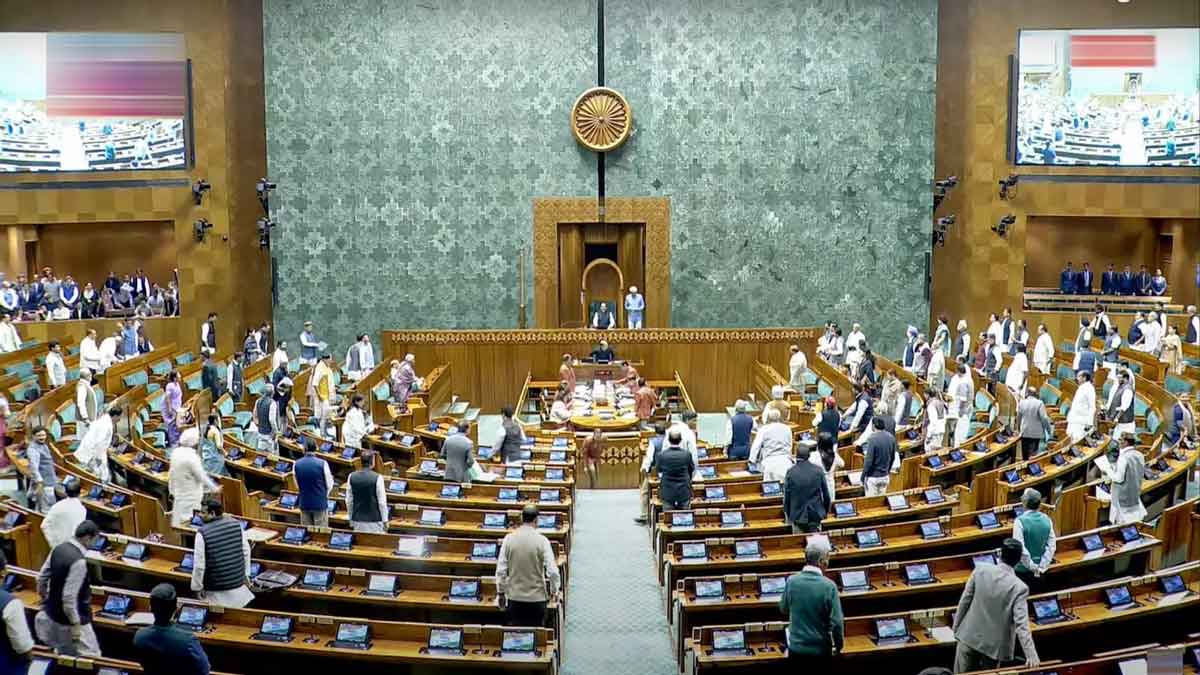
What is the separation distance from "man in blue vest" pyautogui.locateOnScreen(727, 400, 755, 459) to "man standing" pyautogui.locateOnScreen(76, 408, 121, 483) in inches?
256

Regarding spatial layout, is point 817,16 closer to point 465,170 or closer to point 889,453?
point 465,170

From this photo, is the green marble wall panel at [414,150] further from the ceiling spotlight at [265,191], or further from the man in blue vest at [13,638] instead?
the man in blue vest at [13,638]

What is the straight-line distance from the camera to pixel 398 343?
19.7 m

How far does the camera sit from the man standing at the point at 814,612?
6129mm

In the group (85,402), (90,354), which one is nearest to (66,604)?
(85,402)

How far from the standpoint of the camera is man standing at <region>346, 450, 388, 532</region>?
342 inches

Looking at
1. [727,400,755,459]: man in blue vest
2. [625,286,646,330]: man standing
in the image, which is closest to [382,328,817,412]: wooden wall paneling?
[625,286,646,330]: man standing

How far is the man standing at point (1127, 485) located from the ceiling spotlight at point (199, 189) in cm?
1688

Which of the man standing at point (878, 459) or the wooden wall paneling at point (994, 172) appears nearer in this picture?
the man standing at point (878, 459)

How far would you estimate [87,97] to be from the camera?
20.5 m

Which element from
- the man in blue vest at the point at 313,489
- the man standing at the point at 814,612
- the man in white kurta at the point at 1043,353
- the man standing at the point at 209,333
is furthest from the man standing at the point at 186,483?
the man in white kurta at the point at 1043,353

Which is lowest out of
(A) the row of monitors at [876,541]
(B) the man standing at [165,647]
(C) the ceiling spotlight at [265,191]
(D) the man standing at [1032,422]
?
(A) the row of monitors at [876,541]

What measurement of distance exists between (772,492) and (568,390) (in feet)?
23.8

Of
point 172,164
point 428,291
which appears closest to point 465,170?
point 428,291
